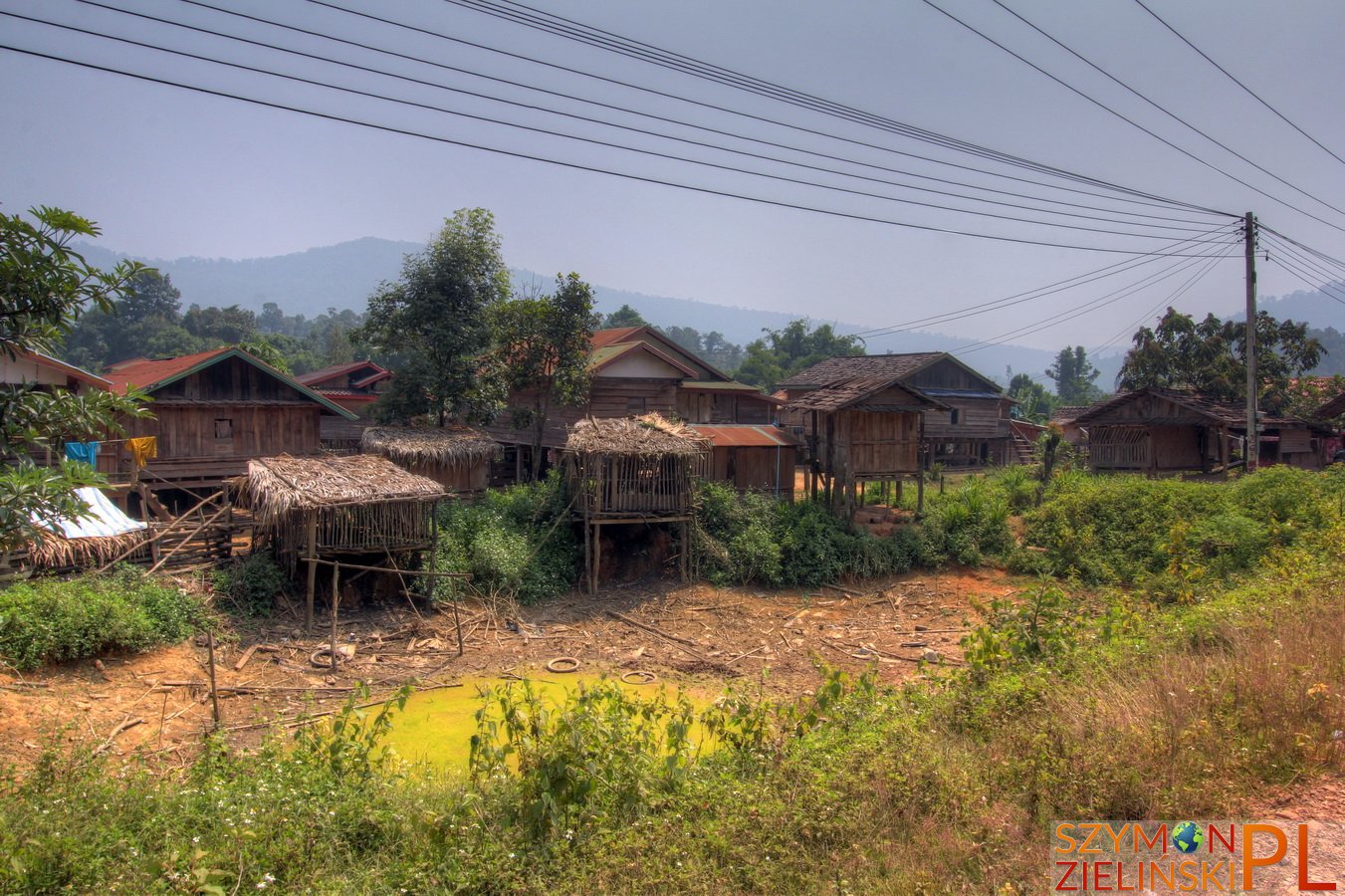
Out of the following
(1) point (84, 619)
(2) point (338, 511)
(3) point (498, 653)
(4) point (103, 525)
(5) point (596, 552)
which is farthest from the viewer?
(5) point (596, 552)

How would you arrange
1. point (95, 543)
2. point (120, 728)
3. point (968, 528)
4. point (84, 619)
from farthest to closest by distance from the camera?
1. point (968, 528)
2. point (95, 543)
3. point (84, 619)
4. point (120, 728)

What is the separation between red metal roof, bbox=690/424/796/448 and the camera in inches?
899

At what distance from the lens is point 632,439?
743 inches

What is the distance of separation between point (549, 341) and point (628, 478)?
6.44 meters

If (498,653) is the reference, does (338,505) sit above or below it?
above

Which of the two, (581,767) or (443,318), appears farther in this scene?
(443,318)

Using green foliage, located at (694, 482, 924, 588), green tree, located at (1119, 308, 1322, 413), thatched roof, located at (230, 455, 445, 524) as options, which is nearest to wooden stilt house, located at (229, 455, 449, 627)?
thatched roof, located at (230, 455, 445, 524)

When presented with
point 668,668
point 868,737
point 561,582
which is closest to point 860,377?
point 561,582

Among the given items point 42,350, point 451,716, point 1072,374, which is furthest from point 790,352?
point 42,350

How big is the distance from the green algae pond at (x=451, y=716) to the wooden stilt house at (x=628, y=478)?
5.56 metres

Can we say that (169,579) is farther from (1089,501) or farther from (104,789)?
(1089,501)

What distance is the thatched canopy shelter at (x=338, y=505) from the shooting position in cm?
1490

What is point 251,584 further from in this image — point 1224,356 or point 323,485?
point 1224,356

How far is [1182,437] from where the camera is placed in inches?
1074
